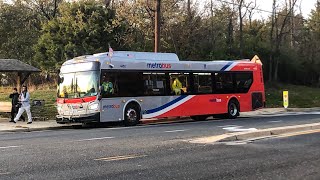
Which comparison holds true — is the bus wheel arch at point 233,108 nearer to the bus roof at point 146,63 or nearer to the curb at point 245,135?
the bus roof at point 146,63

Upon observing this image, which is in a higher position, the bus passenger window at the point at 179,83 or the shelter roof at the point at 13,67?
the shelter roof at the point at 13,67

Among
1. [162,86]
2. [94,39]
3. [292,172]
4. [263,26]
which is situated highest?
[263,26]

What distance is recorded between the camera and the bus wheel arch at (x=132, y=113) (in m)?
20.1

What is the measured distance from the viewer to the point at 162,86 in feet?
71.8

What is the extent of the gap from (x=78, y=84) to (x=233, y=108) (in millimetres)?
9714

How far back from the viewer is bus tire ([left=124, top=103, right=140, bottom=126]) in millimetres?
20062


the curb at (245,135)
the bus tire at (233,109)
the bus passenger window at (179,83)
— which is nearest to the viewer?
the curb at (245,135)

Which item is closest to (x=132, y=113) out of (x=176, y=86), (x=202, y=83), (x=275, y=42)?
(x=176, y=86)

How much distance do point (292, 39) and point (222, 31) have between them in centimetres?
2277

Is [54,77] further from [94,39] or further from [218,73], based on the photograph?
[218,73]

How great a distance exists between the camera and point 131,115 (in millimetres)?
20281

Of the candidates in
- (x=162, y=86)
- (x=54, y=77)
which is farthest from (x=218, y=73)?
(x=54, y=77)

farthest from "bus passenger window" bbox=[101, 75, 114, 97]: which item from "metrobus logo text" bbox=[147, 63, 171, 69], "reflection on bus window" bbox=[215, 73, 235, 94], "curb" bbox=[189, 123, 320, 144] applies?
"curb" bbox=[189, 123, 320, 144]

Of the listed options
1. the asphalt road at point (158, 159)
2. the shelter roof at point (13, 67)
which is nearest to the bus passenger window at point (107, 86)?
the asphalt road at point (158, 159)
